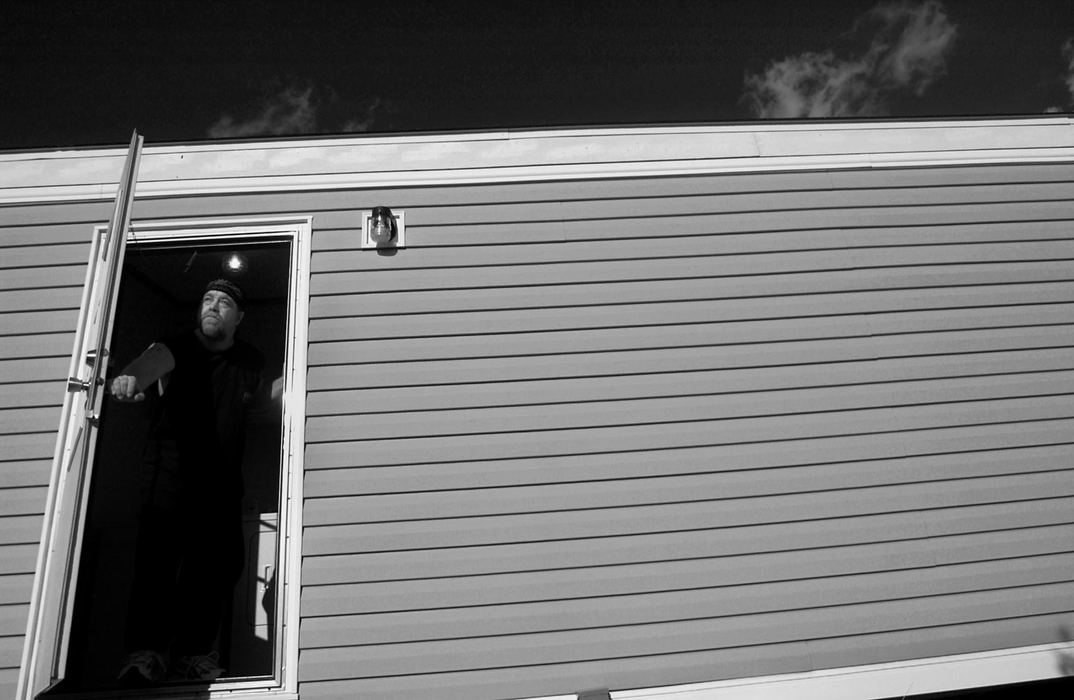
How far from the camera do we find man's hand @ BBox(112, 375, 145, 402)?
2.07 meters

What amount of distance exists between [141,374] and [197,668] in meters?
1.13

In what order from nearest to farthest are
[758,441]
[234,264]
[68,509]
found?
[68,509], [758,441], [234,264]

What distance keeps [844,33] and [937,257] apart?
7.16 ft

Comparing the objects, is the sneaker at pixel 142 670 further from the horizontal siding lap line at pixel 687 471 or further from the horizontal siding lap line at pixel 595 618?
the horizontal siding lap line at pixel 687 471

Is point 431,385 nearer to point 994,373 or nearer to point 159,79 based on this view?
point 994,373

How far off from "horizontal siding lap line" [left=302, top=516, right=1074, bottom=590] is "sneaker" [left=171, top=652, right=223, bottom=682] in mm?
446

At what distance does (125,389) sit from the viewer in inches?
81.9

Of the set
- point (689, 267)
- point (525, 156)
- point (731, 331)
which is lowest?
point (731, 331)

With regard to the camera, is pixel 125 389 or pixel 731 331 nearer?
pixel 125 389

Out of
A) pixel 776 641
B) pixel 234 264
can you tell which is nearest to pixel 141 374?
pixel 234 264

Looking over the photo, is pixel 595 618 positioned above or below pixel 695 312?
below

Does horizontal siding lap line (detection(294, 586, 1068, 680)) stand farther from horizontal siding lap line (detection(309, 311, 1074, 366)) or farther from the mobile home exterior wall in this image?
horizontal siding lap line (detection(309, 311, 1074, 366))

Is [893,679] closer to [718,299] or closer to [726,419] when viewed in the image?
[726,419]

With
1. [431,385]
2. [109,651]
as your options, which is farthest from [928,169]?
[109,651]
